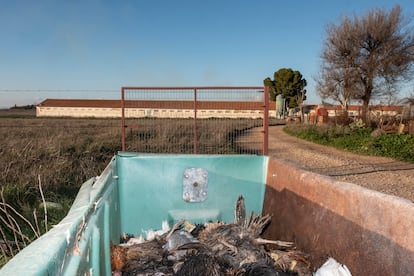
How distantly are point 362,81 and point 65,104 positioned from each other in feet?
131

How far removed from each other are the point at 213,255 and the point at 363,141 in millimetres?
11750

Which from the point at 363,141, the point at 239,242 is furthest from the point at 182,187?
the point at 363,141

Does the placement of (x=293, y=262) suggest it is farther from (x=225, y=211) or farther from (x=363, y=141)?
(x=363, y=141)

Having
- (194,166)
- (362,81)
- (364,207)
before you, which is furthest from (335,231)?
(362,81)

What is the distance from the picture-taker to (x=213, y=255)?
104 inches

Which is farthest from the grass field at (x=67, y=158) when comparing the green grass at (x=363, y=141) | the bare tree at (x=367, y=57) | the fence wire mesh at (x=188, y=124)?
the bare tree at (x=367, y=57)

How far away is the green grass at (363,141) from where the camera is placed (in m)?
10.9

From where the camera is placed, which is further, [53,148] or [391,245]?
[53,148]

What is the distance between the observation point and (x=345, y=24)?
858 inches

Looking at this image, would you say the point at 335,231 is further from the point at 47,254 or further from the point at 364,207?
the point at 47,254

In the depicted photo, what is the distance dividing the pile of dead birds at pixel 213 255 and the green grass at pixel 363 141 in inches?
351

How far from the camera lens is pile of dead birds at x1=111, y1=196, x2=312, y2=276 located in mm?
2424

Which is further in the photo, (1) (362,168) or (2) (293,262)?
(1) (362,168)

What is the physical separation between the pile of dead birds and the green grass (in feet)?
29.2
